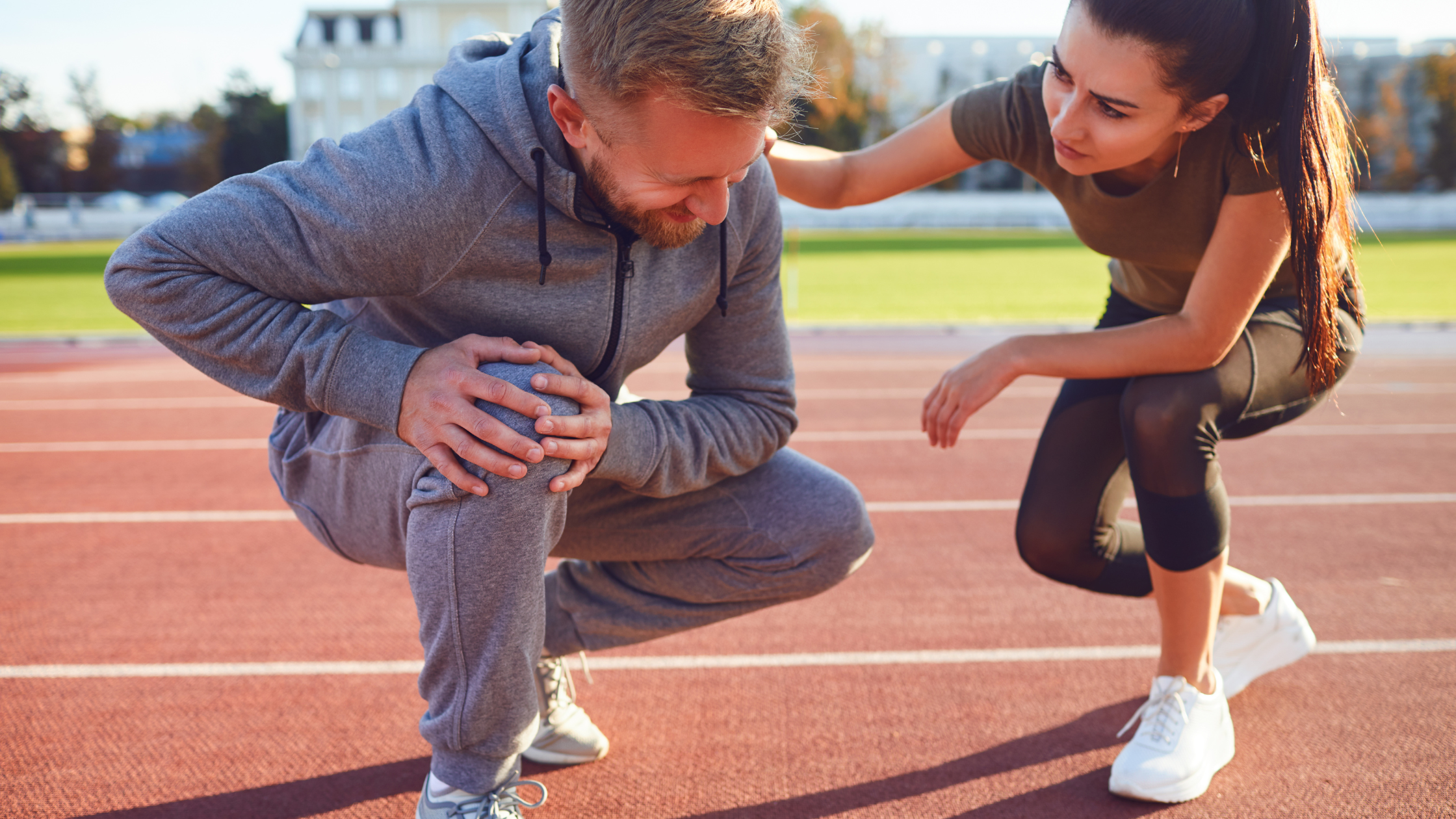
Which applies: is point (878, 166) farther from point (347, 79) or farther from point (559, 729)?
point (347, 79)

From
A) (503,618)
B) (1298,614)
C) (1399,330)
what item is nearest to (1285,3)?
(1298,614)

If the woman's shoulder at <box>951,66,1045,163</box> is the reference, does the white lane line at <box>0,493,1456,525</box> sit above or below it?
below

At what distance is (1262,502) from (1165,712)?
261 cm

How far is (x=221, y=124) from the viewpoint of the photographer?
5875 centimetres

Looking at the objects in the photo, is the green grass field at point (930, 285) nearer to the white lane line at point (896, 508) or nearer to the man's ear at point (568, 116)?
the white lane line at point (896, 508)

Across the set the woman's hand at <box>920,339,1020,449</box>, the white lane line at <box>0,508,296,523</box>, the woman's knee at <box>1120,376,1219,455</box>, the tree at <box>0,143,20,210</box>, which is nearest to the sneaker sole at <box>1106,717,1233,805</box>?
the woman's knee at <box>1120,376,1219,455</box>

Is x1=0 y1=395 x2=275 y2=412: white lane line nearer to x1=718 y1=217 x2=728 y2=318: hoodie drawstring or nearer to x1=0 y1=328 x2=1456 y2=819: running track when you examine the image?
x1=0 y1=328 x2=1456 y2=819: running track

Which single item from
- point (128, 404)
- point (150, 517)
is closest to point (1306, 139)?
point (150, 517)

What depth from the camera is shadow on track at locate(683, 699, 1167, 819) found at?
2152 mm

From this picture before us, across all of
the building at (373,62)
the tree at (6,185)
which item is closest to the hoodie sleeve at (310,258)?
the tree at (6,185)

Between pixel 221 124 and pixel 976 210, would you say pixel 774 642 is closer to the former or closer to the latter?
pixel 976 210

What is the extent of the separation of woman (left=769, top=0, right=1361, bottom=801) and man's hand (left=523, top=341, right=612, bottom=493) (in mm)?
778

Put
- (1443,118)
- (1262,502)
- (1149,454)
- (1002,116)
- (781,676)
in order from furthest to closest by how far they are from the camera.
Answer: (1443,118)
(1262,502)
(781,676)
(1002,116)
(1149,454)

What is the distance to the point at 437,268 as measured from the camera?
1.88m
